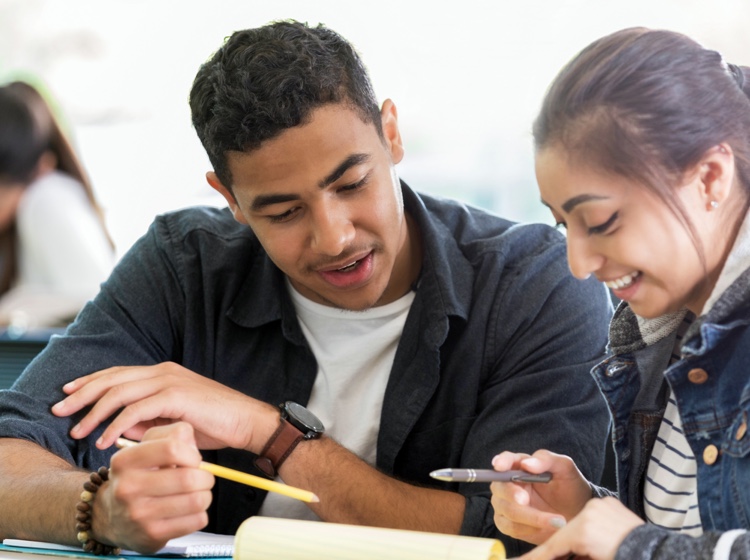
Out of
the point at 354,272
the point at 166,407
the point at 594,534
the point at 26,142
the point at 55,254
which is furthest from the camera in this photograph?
the point at 26,142

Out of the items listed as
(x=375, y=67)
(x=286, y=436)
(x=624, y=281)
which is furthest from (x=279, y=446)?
(x=375, y=67)

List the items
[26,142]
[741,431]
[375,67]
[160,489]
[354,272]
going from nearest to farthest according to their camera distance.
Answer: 1. [741,431]
2. [160,489]
3. [354,272]
4. [375,67]
5. [26,142]

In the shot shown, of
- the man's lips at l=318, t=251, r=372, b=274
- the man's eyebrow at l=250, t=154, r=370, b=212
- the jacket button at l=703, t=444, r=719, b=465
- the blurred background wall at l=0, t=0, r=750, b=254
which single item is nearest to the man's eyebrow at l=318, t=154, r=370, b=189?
the man's eyebrow at l=250, t=154, r=370, b=212

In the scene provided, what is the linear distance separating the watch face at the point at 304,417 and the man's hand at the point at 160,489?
1.16 ft

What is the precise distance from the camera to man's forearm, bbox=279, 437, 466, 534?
1.57 meters

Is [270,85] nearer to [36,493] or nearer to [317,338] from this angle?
[317,338]

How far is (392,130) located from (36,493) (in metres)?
0.86

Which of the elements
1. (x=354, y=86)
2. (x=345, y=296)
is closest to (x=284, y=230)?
(x=345, y=296)

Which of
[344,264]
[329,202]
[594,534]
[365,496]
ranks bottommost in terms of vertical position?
[365,496]

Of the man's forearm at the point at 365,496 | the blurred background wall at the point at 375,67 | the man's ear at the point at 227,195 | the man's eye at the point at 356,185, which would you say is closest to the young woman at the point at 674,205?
the man's forearm at the point at 365,496

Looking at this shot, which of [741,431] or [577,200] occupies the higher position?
[577,200]

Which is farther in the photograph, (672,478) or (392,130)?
(392,130)

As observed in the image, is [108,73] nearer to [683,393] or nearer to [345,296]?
[345,296]

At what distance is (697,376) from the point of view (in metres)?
1.18
